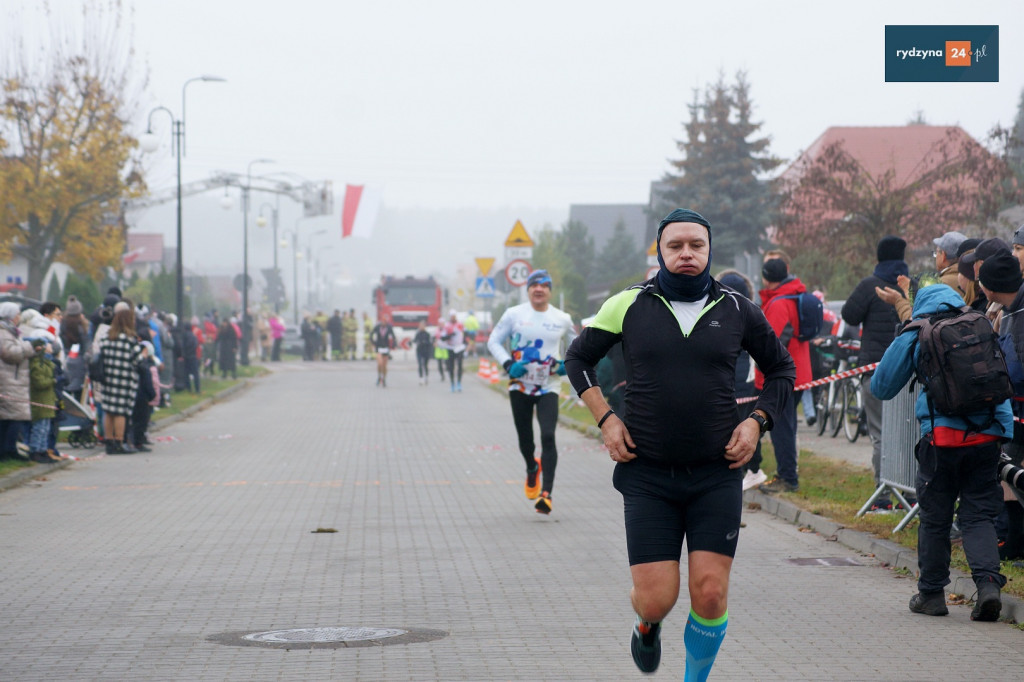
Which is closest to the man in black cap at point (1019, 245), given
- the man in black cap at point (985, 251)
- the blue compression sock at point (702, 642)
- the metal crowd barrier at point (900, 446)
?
the man in black cap at point (985, 251)

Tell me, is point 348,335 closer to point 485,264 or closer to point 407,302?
point 407,302

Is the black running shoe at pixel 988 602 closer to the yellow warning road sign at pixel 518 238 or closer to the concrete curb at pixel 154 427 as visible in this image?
the concrete curb at pixel 154 427

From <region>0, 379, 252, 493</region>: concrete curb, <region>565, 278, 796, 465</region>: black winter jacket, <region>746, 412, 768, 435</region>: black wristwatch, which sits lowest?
<region>0, 379, 252, 493</region>: concrete curb

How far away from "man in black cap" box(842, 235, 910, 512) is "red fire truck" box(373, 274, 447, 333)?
52596 mm

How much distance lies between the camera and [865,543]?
951 centimetres

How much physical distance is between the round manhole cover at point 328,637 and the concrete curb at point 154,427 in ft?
24.5

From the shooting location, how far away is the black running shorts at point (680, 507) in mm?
4891

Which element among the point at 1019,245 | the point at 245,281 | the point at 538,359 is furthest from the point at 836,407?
the point at 245,281

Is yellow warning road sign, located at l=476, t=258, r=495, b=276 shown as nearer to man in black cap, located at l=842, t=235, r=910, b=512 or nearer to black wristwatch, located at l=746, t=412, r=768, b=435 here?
man in black cap, located at l=842, t=235, r=910, b=512

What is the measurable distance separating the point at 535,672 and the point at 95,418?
1332 cm

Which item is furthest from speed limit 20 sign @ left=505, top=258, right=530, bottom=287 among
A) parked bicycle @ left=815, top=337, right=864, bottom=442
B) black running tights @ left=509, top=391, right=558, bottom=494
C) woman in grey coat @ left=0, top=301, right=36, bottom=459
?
black running tights @ left=509, top=391, right=558, bottom=494

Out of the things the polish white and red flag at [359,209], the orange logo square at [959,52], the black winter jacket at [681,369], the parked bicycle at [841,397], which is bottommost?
the parked bicycle at [841,397]

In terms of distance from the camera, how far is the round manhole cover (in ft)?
21.3

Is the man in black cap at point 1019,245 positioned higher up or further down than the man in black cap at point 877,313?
higher up
